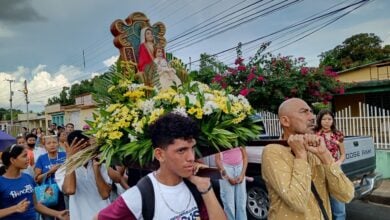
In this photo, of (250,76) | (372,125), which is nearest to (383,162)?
(372,125)

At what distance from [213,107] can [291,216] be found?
2.54 ft

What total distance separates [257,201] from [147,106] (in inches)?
164

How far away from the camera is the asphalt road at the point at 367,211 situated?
20.0 ft

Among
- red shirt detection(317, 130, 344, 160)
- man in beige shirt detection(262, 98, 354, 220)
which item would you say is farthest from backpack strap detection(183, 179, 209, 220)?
red shirt detection(317, 130, 344, 160)

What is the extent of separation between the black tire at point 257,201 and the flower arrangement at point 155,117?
366 cm

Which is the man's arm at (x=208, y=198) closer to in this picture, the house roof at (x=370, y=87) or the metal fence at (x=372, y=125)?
the metal fence at (x=372, y=125)

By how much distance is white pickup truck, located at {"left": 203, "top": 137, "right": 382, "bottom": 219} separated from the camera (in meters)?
5.71

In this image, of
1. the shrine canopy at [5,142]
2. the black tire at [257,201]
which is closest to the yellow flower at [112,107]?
the black tire at [257,201]

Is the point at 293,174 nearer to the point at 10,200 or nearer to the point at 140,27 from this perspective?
the point at 140,27

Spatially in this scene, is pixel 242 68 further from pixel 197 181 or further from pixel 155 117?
pixel 197 181

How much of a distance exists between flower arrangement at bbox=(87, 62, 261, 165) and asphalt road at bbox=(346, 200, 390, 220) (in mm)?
4785

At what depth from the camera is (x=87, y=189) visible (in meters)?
3.17

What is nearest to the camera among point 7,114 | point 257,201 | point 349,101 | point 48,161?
point 48,161

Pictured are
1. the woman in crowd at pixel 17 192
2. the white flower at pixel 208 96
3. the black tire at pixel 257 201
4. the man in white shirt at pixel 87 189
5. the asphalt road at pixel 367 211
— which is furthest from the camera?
the asphalt road at pixel 367 211
